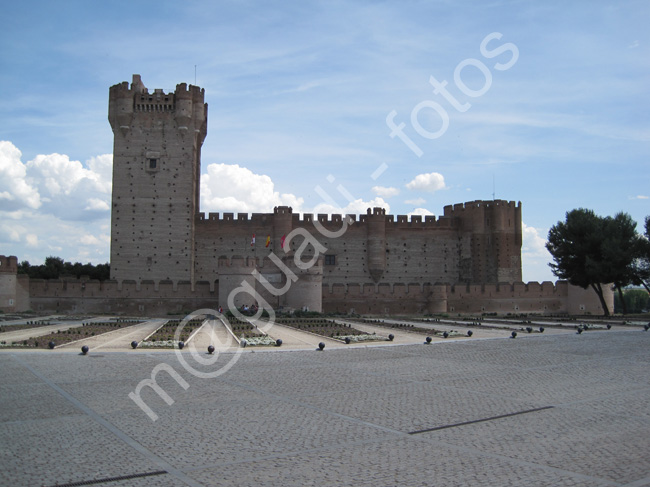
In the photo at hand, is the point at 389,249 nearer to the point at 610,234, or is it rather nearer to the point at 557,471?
the point at 610,234

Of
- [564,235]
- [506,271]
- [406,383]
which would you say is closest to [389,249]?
[506,271]

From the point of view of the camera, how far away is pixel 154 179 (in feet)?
120

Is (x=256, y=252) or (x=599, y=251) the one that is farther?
(x=256, y=252)

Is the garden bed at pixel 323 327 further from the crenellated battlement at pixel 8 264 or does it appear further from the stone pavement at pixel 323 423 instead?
the crenellated battlement at pixel 8 264

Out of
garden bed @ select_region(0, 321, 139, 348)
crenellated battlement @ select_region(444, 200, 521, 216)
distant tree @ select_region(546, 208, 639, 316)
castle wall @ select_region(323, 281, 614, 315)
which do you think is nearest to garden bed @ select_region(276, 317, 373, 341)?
garden bed @ select_region(0, 321, 139, 348)

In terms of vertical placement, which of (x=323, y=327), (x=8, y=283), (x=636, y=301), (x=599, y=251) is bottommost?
(x=636, y=301)

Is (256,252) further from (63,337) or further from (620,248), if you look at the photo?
(63,337)

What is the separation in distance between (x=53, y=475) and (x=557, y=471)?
13.0 feet

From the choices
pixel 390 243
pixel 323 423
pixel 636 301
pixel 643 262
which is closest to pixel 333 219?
pixel 390 243

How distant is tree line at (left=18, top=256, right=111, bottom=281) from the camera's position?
49812 mm

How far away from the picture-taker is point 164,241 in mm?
35938

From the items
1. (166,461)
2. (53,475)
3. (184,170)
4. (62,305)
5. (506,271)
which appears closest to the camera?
(53,475)

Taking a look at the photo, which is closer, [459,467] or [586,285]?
[459,467]

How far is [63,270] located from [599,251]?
4248cm
